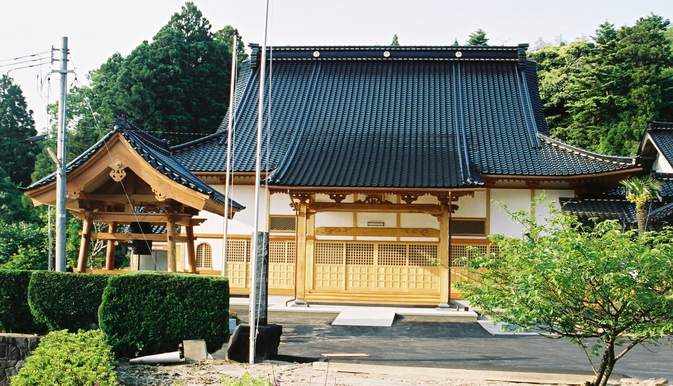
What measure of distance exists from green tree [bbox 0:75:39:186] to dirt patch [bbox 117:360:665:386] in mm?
37895

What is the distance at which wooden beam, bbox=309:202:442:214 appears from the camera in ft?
57.9

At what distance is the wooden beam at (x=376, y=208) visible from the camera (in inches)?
695

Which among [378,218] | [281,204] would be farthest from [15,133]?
[378,218]

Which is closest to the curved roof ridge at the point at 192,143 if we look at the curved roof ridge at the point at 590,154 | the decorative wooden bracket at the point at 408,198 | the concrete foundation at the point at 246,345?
the decorative wooden bracket at the point at 408,198

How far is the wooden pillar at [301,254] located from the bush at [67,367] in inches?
424

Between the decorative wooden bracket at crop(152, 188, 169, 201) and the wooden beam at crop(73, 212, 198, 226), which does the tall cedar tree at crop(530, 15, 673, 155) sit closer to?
the wooden beam at crop(73, 212, 198, 226)

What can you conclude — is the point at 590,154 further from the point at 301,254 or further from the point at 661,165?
the point at 661,165

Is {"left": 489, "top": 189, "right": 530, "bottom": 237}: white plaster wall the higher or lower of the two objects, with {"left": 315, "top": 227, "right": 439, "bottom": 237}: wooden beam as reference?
higher

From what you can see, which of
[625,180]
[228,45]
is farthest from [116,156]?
[228,45]

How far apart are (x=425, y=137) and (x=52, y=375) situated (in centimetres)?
1501

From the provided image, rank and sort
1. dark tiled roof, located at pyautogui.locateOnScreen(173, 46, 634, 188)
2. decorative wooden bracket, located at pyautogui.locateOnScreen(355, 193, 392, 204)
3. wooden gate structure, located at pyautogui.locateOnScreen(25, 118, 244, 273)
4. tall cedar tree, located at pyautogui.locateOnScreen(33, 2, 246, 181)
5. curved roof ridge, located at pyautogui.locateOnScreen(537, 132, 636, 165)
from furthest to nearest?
tall cedar tree, located at pyautogui.locateOnScreen(33, 2, 246, 181), decorative wooden bracket, located at pyautogui.locateOnScreen(355, 193, 392, 204), dark tiled roof, located at pyautogui.locateOnScreen(173, 46, 634, 188), curved roof ridge, located at pyautogui.locateOnScreen(537, 132, 636, 165), wooden gate structure, located at pyautogui.locateOnScreen(25, 118, 244, 273)

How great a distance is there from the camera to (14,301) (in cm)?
941

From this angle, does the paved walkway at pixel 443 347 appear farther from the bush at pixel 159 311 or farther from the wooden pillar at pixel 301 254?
the bush at pixel 159 311

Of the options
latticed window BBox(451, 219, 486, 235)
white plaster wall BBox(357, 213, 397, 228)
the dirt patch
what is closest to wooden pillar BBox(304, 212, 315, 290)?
white plaster wall BBox(357, 213, 397, 228)
